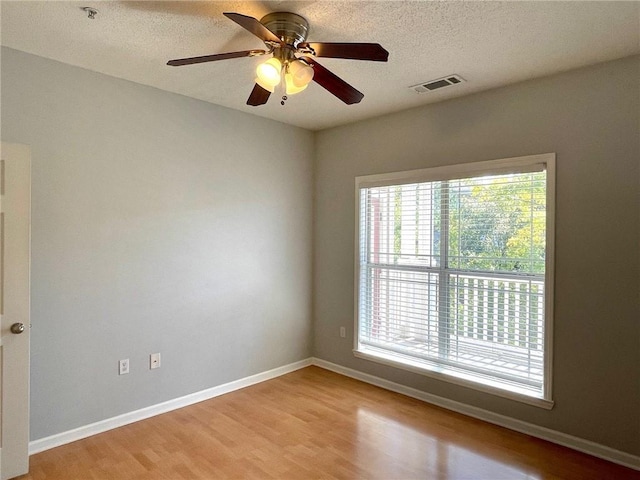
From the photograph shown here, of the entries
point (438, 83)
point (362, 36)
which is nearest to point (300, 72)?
point (362, 36)

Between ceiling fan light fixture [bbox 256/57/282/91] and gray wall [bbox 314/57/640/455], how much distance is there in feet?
6.41

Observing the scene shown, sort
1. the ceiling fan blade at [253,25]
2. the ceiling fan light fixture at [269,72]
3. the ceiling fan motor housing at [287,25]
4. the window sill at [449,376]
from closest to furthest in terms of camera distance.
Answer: the ceiling fan blade at [253,25] < the ceiling fan light fixture at [269,72] < the ceiling fan motor housing at [287,25] < the window sill at [449,376]

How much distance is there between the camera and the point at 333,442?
2.90 meters

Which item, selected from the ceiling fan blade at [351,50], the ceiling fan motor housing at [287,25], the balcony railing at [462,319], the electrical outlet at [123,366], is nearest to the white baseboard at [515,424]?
the balcony railing at [462,319]

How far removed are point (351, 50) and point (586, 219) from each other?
203 centimetres

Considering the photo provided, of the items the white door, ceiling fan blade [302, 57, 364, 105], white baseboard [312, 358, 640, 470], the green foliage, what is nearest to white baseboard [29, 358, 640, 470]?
white baseboard [312, 358, 640, 470]

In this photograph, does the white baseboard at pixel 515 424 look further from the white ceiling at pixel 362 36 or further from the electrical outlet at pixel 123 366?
the white ceiling at pixel 362 36

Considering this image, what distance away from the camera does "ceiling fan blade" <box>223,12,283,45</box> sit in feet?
5.80

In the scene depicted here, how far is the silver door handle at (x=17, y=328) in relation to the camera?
Answer: 2.43 m

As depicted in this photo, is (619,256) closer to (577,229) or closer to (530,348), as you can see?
(577,229)

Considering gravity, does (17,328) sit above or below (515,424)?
above

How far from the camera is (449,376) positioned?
3506mm

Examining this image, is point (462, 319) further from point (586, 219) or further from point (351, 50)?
point (351, 50)

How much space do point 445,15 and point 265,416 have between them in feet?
10.1
